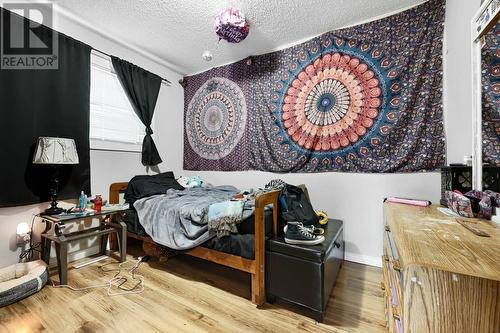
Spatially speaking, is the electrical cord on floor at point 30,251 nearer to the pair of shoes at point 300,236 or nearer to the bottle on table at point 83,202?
the bottle on table at point 83,202

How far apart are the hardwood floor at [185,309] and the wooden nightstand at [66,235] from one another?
192 millimetres

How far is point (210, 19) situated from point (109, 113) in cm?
157

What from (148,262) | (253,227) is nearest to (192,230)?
(253,227)

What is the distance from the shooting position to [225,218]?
A: 5.43 ft

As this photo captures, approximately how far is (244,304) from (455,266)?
4.46 feet

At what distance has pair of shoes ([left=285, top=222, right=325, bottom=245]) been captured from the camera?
1.42 metres

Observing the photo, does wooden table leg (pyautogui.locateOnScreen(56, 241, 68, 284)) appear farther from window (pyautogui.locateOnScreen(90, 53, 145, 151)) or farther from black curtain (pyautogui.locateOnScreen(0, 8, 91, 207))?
window (pyautogui.locateOnScreen(90, 53, 145, 151))

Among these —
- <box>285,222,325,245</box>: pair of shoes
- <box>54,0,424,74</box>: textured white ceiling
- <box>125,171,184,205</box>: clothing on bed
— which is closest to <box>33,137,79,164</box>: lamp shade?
<box>125,171,184,205</box>: clothing on bed

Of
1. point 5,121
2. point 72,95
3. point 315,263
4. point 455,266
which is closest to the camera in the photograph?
point 455,266

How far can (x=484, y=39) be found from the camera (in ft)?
3.65

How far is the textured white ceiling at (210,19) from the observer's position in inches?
78.2

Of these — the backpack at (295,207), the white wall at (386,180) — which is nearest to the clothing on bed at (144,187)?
the white wall at (386,180)

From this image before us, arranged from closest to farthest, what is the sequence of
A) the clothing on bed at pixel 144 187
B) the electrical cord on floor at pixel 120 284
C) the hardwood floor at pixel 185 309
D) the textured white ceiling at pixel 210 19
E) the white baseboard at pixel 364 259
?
the hardwood floor at pixel 185 309 → the electrical cord on floor at pixel 120 284 → the textured white ceiling at pixel 210 19 → the white baseboard at pixel 364 259 → the clothing on bed at pixel 144 187

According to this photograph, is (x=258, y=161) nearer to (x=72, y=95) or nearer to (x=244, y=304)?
(x=244, y=304)
